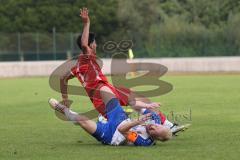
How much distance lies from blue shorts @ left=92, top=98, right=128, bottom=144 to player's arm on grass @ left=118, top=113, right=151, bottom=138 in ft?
0.68

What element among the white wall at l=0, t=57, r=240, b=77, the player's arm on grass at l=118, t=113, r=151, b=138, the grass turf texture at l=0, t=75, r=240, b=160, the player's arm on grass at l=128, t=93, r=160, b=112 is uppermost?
the player's arm on grass at l=118, t=113, r=151, b=138

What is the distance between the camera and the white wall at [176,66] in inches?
1764

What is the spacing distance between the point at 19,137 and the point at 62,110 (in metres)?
1.32

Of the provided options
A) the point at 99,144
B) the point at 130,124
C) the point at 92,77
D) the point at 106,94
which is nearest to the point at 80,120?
the point at 99,144

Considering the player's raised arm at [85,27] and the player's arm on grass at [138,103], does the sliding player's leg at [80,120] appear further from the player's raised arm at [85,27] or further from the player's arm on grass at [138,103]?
the player's raised arm at [85,27]

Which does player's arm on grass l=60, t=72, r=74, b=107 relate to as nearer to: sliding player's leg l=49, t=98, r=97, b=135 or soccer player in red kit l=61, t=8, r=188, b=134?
soccer player in red kit l=61, t=8, r=188, b=134

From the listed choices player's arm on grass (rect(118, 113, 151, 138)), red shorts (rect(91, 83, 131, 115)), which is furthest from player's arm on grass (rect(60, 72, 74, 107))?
player's arm on grass (rect(118, 113, 151, 138))

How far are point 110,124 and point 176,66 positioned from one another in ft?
115

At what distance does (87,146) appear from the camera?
37.7 ft

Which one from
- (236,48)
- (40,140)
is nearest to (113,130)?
(40,140)

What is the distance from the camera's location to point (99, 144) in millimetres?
11766

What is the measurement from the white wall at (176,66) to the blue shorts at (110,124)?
107 feet

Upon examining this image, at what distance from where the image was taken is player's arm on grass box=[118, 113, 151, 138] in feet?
35.8

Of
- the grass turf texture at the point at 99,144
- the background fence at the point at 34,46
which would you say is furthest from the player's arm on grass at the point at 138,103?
the background fence at the point at 34,46
